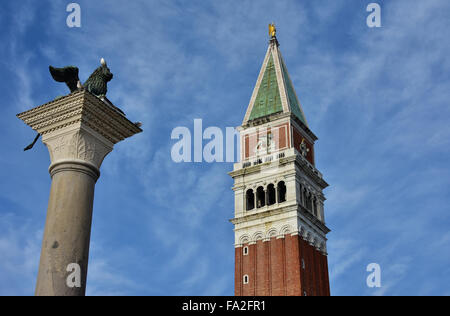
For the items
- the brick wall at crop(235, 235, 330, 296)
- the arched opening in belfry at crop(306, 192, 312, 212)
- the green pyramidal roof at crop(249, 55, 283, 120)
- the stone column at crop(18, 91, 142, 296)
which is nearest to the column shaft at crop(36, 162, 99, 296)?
the stone column at crop(18, 91, 142, 296)

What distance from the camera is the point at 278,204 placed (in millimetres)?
58875

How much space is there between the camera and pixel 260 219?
59.4 m

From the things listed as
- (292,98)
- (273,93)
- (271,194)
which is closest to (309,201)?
(271,194)

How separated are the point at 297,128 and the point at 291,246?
13.3 meters

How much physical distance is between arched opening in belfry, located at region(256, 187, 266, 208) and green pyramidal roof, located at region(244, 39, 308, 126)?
8116 mm

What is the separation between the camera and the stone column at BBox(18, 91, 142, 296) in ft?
42.4

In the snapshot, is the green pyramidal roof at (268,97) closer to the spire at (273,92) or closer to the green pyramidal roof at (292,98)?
the spire at (273,92)

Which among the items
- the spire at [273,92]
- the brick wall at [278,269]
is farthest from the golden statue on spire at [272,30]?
the brick wall at [278,269]

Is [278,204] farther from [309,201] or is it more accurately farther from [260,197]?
[309,201]

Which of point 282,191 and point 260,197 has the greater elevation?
point 282,191

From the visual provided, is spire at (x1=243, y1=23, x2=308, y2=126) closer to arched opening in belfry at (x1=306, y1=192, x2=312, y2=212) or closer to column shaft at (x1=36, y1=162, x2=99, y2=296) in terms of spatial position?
arched opening in belfry at (x1=306, y1=192, x2=312, y2=212)

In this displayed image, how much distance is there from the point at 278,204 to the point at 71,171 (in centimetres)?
4560

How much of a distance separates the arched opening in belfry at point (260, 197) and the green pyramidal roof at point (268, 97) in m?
8.22
